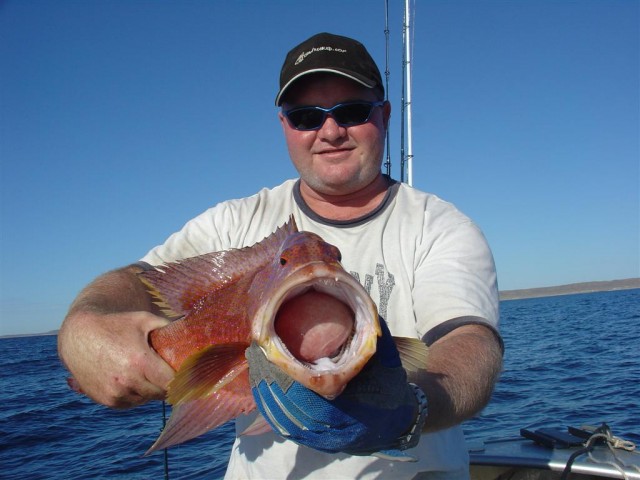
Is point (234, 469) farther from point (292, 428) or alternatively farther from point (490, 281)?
point (490, 281)

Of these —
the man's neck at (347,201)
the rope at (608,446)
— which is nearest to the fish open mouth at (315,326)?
the man's neck at (347,201)

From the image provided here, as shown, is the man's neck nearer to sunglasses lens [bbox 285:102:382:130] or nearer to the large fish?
sunglasses lens [bbox 285:102:382:130]

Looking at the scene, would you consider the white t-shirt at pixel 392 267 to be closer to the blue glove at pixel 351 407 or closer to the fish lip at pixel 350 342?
the blue glove at pixel 351 407

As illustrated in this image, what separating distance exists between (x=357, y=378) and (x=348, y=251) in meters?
1.39

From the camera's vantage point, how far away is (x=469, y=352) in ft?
6.98

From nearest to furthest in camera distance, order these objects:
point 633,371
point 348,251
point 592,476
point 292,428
Answer: 1. point 292,428
2. point 348,251
3. point 592,476
4. point 633,371

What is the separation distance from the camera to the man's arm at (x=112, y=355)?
2039 mm

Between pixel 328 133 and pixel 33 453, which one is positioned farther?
pixel 33 453

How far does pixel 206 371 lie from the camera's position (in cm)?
194

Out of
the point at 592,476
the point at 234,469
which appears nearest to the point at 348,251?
the point at 234,469

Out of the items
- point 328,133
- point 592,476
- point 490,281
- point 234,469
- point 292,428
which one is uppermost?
point 328,133

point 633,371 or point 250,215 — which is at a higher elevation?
point 250,215

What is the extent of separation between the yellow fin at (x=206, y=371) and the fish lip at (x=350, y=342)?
53 centimetres

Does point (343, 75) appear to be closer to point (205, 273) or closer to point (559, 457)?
point (205, 273)
